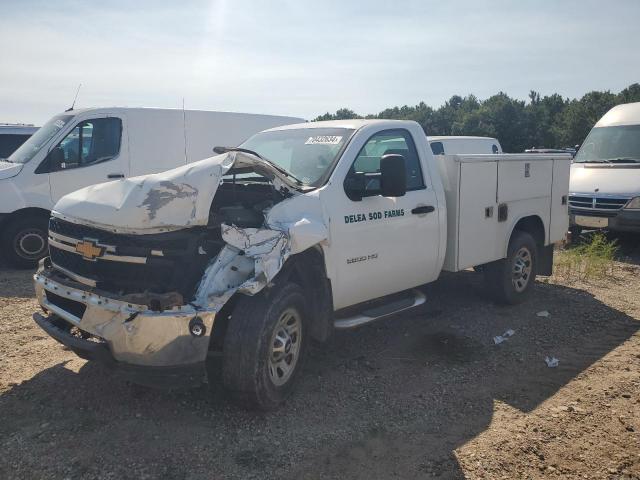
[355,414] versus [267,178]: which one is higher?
[267,178]

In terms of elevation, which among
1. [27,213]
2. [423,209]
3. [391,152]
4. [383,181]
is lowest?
[27,213]

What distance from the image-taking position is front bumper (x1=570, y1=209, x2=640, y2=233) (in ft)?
30.2

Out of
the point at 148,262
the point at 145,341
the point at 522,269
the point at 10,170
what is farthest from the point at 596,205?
the point at 10,170

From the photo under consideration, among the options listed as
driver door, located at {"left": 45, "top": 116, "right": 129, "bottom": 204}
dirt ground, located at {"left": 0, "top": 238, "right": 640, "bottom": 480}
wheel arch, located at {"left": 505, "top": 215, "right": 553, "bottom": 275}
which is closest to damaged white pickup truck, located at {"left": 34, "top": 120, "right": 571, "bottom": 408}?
dirt ground, located at {"left": 0, "top": 238, "right": 640, "bottom": 480}

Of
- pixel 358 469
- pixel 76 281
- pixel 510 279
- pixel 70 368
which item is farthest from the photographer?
pixel 510 279

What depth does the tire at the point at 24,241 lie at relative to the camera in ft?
25.8

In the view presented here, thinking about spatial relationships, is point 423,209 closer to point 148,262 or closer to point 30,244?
point 148,262

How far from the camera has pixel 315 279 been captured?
429 cm

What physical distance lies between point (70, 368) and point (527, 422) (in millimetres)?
3571

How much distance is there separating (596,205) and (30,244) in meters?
9.25

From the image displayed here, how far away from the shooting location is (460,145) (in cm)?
1406

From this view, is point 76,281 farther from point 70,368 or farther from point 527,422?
point 527,422

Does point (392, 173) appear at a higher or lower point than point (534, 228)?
higher

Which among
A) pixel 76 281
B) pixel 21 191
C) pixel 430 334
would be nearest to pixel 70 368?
pixel 76 281
